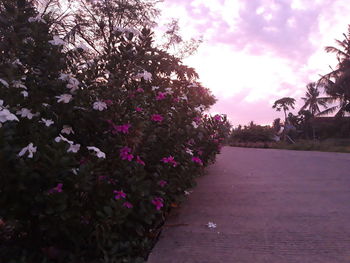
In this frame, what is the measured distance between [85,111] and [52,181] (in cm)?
68

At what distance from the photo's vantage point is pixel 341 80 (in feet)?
86.3

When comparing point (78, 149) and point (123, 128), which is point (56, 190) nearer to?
point (78, 149)

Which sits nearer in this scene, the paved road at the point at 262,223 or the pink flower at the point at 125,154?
the pink flower at the point at 125,154

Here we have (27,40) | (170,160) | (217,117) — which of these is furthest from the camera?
(217,117)

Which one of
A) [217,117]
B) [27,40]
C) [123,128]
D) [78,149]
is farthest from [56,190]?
[217,117]

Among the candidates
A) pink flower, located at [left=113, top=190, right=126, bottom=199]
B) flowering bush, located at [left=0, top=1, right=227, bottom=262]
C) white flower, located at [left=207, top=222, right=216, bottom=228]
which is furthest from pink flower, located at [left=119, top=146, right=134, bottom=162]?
white flower, located at [left=207, top=222, right=216, bottom=228]

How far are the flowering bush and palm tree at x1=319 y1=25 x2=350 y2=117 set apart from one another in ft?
85.8

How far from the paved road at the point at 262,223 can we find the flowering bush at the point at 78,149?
353 millimetres

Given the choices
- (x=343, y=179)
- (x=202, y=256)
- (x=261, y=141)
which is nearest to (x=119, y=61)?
(x=202, y=256)

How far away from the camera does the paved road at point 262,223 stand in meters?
2.78

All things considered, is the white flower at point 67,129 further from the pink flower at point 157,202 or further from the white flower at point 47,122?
the pink flower at point 157,202

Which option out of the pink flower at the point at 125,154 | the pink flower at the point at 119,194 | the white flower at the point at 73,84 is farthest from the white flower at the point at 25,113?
the pink flower at the point at 119,194

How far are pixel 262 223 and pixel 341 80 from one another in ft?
84.6

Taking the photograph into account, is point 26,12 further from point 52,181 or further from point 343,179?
point 343,179
